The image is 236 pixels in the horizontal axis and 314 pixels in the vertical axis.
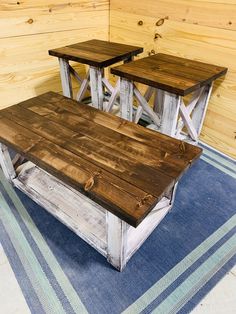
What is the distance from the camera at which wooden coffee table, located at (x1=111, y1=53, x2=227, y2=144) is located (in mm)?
1351

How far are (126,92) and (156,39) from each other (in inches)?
27.2

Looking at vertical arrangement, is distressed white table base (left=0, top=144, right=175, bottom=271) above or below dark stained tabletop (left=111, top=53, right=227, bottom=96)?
below

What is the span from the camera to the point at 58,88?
7.72 ft

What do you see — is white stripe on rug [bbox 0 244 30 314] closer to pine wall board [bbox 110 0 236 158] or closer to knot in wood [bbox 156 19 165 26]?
pine wall board [bbox 110 0 236 158]

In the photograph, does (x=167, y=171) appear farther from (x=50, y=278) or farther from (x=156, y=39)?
(x=156, y=39)

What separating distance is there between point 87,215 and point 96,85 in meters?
1.00

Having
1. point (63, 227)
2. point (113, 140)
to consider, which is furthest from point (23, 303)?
point (113, 140)

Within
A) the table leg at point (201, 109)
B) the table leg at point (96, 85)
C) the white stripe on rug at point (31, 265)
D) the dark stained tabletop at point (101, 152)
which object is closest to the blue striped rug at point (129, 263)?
the white stripe on rug at point (31, 265)

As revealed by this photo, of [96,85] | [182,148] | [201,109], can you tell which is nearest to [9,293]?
[182,148]

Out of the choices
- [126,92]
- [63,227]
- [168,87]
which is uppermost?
[168,87]

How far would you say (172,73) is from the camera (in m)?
1.48

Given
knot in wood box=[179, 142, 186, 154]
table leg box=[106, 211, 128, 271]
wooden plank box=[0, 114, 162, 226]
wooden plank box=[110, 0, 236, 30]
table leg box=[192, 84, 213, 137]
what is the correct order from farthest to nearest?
1. table leg box=[192, 84, 213, 137]
2. wooden plank box=[110, 0, 236, 30]
3. knot in wood box=[179, 142, 186, 154]
4. table leg box=[106, 211, 128, 271]
5. wooden plank box=[0, 114, 162, 226]

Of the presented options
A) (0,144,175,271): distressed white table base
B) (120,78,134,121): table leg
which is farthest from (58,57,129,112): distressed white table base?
(0,144,175,271): distressed white table base

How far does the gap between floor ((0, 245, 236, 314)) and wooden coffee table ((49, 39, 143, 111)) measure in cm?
129
